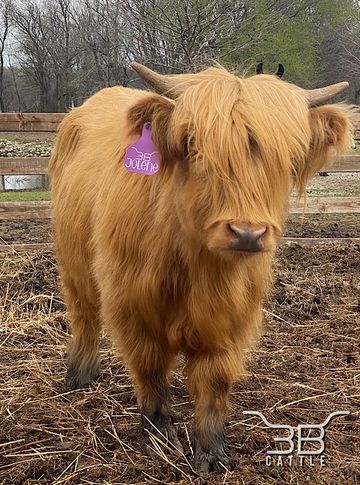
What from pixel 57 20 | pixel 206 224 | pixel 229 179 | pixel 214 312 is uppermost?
pixel 57 20

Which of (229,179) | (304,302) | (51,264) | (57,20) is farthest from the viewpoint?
(57,20)

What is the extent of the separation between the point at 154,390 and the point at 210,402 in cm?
30

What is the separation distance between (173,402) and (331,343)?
1323 mm

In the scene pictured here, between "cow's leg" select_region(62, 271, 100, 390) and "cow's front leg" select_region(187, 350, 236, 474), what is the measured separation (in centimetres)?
100

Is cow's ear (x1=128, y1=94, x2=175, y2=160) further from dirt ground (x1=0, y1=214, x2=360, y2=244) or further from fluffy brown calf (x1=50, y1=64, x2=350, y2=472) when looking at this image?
dirt ground (x1=0, y1=214, x2=360, y2=244)

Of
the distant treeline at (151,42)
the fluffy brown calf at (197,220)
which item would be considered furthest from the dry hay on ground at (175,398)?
the distant treeline at (151,42)

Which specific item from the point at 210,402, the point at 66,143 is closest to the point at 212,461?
the point at 210,402

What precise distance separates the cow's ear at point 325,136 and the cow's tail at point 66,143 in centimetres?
165

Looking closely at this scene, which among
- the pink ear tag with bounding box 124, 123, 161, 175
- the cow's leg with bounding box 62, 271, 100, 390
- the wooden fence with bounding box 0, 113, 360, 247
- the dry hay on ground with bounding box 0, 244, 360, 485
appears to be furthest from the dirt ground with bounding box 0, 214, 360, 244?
the pink ear tag with bounding box 124, 123, 161, 175

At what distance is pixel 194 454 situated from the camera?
9.36 feet

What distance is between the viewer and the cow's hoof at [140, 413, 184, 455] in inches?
113

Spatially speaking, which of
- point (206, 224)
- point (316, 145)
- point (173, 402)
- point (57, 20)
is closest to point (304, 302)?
point (173, 402)

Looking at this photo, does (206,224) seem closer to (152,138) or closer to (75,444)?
(152,138)

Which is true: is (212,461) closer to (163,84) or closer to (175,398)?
(175,398)
